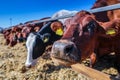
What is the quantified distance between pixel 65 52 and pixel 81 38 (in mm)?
487

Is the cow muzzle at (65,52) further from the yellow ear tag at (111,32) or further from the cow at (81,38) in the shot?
the yellow ear tag at (111,32)

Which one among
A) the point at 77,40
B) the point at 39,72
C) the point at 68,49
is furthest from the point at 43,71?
the point at 68,49

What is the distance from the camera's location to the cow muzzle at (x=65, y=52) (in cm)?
293

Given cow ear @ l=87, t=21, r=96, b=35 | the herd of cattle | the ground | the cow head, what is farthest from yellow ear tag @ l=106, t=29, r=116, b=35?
the ground

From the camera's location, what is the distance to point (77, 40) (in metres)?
3.25

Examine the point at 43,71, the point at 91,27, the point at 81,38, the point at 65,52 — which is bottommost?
the point at 43,71

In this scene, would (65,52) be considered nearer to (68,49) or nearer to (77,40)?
(68,49)

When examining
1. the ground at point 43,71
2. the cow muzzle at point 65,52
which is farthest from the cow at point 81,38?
the ground at point 43,71

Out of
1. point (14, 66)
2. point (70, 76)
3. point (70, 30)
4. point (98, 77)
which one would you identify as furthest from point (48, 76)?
point (70, 30)

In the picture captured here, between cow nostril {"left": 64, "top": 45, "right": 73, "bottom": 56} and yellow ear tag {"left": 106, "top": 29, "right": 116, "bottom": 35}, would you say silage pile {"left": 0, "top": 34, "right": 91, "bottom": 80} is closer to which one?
yellow ear tag {"left": 106, "top": 29, "right": 116, "bottom": 35}

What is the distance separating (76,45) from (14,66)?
367 cm

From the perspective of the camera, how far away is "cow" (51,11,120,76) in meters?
2.97

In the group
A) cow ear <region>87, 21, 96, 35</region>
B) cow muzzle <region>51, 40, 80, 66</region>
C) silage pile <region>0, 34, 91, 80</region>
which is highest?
cow ear <region>87, 21, 96, 35</region>

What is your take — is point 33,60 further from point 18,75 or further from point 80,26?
point 80,26
